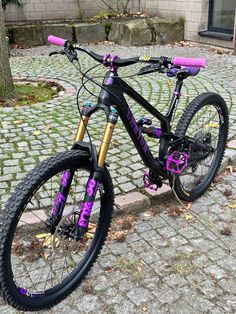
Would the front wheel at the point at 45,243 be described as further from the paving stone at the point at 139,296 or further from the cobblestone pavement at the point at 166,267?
the paving stone at the point at 139,296

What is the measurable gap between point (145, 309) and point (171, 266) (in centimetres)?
43

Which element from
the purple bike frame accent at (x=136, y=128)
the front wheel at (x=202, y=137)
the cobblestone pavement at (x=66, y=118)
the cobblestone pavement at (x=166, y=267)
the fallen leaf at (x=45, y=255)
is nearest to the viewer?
the cobblestone pavement at (x=166, y=267)

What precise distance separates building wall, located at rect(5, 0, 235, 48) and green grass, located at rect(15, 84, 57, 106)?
A: 14.8 ft

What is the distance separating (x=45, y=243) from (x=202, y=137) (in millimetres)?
1518

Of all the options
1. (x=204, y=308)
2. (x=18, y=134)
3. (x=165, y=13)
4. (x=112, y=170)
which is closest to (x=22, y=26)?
(x=165, y=13)

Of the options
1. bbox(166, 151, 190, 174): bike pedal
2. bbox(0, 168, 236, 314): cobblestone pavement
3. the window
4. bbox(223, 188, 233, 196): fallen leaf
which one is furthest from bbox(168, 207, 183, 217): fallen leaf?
the window

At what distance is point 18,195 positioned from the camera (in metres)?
2.08

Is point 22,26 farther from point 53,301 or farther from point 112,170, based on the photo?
point 53,301

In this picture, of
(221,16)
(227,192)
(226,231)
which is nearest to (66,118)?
(227,192)

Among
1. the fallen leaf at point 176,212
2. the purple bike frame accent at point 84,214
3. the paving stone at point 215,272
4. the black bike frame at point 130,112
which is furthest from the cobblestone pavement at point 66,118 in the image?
the purple bike frame accent at point 84,214

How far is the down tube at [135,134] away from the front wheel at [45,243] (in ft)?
1.19

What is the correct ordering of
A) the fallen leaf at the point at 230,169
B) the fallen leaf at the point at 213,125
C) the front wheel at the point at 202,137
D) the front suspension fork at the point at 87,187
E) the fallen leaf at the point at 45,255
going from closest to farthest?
1. the front suspension fork at the point at 87,187
2. the fallen leaf at the point at 45,255
3. the front wheel at the point at 202,137
4. the fallen leaf at the point at 213,125
5. the fallen leaf at the point at 230,169

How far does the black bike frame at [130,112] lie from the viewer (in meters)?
2.38

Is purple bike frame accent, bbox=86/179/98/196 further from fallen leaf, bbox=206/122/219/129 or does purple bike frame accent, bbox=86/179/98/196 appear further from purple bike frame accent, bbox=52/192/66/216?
fallen leaf, bbox=206/122/219/129
